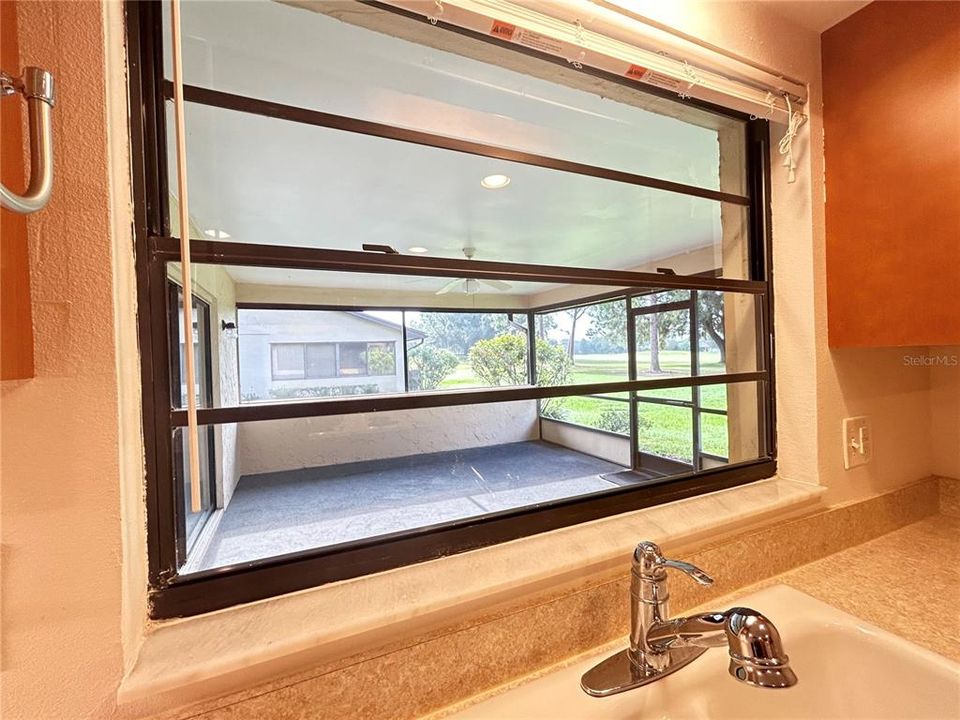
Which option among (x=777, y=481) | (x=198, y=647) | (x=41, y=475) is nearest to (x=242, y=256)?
(x=41, y=475)

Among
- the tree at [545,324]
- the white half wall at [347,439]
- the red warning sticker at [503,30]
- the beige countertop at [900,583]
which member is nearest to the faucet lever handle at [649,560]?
the beige countertop at [900,583]

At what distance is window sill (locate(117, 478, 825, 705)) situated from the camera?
0.47 meters

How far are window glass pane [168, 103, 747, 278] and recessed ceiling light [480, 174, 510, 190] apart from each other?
0.03m

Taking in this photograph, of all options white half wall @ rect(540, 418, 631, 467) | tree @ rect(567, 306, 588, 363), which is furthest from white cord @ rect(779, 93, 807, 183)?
white half wall @ rect(540, 418, 631, 467)

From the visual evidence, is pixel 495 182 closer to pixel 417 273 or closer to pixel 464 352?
pixel 464 352

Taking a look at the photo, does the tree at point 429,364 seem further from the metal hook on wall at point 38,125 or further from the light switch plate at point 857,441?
the light switch plate at point 857,441

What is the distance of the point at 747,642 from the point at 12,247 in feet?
3.15

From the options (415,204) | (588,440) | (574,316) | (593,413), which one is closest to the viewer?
(415,204)

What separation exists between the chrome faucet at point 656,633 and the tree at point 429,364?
59 centimetres

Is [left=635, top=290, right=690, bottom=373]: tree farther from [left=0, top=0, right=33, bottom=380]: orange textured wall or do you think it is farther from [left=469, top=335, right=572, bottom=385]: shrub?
[left=0, top=0, right=33, bottom=380]: orange textured wall

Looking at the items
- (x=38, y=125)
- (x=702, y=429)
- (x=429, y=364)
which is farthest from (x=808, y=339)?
(x=38, y=125)

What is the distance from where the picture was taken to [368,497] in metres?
1.38

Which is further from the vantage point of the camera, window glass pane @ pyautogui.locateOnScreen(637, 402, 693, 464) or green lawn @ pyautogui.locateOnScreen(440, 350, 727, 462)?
window glass pane @ pyautogui.locateOnScreen(637, 402, 693, 464)

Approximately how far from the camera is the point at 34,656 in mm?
435
